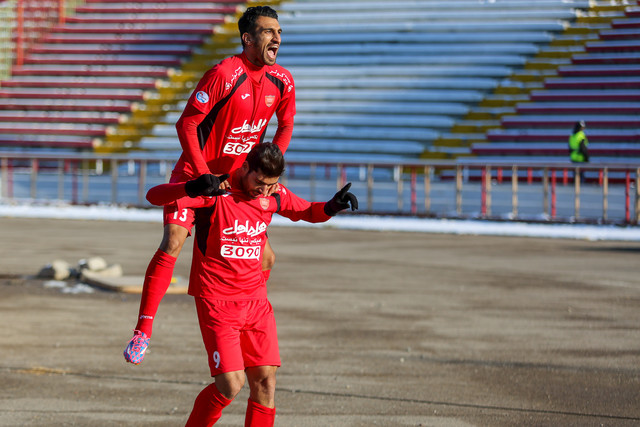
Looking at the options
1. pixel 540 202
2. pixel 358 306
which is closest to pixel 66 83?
pixel 540 202

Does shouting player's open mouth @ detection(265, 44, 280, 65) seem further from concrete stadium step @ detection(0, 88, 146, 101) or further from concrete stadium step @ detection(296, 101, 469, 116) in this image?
concrete stadium step @ detection(0, 88, 146, 101)

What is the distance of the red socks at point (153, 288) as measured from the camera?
4820 millimetres

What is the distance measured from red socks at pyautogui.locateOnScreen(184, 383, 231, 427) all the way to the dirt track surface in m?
1.29

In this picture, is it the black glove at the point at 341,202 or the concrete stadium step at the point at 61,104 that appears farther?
the concrete stadium step at the point at 61,104

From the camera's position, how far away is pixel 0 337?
8.23m

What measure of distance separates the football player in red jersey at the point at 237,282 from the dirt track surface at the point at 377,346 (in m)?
1.32

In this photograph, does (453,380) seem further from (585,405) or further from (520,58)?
(520,58)

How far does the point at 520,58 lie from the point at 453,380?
22742 mm

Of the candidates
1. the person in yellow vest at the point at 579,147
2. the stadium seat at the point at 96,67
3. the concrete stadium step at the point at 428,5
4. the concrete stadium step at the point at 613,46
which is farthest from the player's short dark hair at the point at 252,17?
the concrete stadium step at the point at 428,5

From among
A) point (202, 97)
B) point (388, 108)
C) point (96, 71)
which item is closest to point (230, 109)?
point (202, 97)

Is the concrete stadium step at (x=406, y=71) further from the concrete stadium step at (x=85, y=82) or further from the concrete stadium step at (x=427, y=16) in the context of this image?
the concrete stadium step at (x=85, y=82)

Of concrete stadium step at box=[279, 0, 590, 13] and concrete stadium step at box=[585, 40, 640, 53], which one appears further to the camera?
concrete stadium step at box=[279, 0, 590, 13]

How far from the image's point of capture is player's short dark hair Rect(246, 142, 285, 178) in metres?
4.30

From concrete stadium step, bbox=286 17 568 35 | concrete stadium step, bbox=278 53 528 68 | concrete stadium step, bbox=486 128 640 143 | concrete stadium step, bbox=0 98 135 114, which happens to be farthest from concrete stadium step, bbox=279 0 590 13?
concrete stadium step, bbox=0 98 135 114
